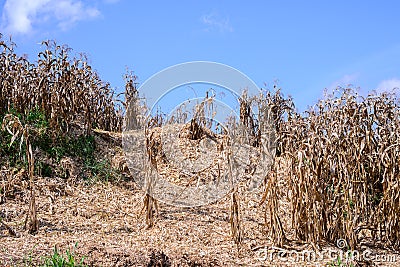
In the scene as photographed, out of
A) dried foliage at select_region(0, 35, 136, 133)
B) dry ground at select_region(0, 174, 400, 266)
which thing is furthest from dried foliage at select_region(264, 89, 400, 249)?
dried foliage at select_region(0, 35, 136, 133)

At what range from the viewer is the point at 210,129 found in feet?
29.4

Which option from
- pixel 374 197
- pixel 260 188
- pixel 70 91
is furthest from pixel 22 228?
pixel 374 197

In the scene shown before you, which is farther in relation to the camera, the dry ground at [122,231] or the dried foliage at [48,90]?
the dried foliage at [48,90]

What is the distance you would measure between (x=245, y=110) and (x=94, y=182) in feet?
9.47

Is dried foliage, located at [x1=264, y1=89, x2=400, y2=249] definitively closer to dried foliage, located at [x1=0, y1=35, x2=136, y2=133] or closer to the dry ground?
the dry ground

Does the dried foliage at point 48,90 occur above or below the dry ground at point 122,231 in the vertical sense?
above

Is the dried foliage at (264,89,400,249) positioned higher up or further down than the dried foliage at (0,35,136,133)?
further down

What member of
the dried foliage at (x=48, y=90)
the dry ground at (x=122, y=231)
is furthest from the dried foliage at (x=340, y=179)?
the dried foliage at (x=48, y=90)

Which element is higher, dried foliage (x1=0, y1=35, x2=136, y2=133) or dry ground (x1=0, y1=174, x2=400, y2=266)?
dried foliage (x1=0, y1=35, x2=136, y2=133)

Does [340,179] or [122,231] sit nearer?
[340,179]

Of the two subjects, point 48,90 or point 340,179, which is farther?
point 48,90

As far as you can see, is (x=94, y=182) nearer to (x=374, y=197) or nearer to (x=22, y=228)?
(x=22, y=228)

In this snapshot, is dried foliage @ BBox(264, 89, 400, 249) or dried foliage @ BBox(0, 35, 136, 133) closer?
dried foliage @ BBox(264, 89, 400, 249)

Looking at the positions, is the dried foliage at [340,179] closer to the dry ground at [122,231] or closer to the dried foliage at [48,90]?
the dry ground at [122,231]
